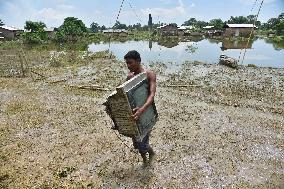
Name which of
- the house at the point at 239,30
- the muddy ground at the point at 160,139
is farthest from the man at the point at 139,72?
the house at the point at 239,30

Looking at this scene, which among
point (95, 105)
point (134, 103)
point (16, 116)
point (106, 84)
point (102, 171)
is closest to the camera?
point (134, 103)

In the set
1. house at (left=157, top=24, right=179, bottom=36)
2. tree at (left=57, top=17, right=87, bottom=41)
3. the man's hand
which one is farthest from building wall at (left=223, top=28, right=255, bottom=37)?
the man's hand

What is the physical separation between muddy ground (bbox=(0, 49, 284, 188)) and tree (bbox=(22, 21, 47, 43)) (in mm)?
45175

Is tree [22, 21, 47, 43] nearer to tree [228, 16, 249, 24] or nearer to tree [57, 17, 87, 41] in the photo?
tree [57, 17, 87, 41]

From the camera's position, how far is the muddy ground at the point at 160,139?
6.46 m

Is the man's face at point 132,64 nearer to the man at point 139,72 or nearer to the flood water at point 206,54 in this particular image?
the man at point 139,72

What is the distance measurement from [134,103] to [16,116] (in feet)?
24.0

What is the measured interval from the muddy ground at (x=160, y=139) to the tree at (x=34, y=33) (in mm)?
45175

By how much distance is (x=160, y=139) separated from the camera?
852 centimetres

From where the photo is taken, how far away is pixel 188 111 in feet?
36.6

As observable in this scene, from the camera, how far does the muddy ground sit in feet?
21.2

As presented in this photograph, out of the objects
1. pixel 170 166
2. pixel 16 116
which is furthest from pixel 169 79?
pixel 170 166

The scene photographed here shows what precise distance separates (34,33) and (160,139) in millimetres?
57268

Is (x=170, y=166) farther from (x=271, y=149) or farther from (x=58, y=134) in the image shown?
(x=58, y=134)
